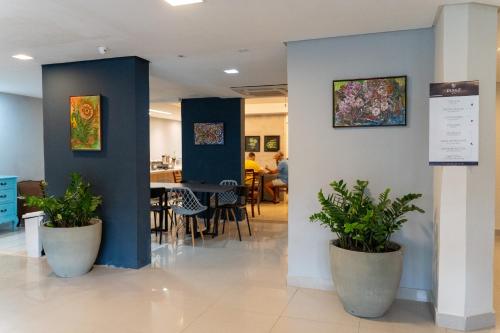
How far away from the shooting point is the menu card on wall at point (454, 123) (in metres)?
2.74

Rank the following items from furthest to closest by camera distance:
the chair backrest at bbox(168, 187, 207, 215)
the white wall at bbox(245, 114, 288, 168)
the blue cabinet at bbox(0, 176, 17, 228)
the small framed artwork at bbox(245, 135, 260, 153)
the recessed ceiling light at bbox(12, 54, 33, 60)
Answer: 1. the small framed artwork at bbox(245, 135, 260, 153)
2. the white wall at bbox(245, 114, 288, 168)
3. the blue cabinet at bbox(0, 176, 17, 228)
4. the chair backrest at bbox(168, 187, 207, 215)
5. the recessed ceiling light at bbox(12, 54, 33, 60)

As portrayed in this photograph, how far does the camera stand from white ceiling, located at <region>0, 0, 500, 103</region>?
2734 mm

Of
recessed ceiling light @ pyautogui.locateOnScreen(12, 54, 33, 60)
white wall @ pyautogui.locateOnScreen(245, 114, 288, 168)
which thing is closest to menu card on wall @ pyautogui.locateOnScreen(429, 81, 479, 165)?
recessed ceiling light @ pyautogui.locateOnScreen(12, 54, 33, 60)

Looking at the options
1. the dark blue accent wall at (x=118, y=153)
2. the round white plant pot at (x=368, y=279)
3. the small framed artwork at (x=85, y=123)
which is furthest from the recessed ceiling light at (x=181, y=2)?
the round white plant pot at (x=368, y=279)

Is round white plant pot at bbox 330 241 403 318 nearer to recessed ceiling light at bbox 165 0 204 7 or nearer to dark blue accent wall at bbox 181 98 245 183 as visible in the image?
recessed ceiling light at bbox 165 0 204 7

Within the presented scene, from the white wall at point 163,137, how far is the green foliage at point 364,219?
348 inches

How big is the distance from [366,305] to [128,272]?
2.53 metres

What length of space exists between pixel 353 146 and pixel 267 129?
756cm

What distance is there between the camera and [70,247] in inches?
151

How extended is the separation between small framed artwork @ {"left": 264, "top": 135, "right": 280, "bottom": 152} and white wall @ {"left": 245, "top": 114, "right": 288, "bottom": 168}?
9 centimetres

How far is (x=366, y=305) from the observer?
2.93 m

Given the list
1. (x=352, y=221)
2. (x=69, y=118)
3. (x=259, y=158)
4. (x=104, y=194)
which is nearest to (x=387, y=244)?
(x=352, y=221)

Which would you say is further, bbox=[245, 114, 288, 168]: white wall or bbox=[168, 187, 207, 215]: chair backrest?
bbox=[245, 114, 288, 168]: white wall

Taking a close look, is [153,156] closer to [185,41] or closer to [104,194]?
[104,194]
